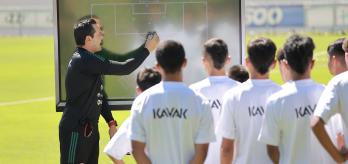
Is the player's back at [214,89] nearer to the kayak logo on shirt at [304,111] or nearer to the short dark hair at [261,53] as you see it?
the short dark hair at [261,53]

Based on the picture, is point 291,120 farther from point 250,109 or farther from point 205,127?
point 205,127

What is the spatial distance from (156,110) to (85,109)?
1.63 meters

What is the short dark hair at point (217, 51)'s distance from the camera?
4.53 metres

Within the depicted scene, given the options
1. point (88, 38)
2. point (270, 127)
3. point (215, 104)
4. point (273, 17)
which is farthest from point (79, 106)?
point (273, 17)

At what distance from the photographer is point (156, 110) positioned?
13.3 ft

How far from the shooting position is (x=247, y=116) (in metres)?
4.31

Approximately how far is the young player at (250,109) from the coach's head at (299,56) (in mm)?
166

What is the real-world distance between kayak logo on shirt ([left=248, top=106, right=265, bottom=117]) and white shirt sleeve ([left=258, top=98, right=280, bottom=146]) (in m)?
0.15

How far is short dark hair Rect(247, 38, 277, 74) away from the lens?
14.1 ft

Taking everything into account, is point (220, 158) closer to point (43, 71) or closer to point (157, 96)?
point (157, 96)

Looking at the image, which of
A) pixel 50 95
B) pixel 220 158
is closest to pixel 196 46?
pixel 220 158

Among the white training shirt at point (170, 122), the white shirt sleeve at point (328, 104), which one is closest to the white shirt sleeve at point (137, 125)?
the white training shirt at point (170, 122)

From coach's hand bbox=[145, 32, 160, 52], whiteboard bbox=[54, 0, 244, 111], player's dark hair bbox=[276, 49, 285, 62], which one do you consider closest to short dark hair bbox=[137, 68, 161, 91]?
player's dark hair bbox=[276, 49, 285, 62]

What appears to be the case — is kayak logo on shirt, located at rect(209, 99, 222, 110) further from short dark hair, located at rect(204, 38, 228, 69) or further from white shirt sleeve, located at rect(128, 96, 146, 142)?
white shirt sleeve, located at rect(128, 96, 146, 142)
